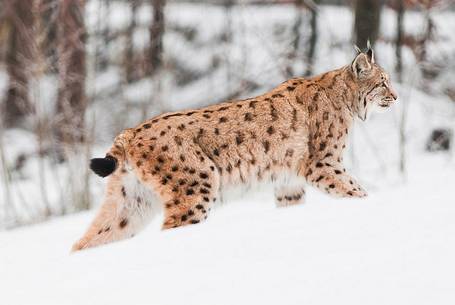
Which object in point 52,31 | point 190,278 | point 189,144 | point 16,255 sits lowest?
point 16,255

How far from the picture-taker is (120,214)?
5461 mm

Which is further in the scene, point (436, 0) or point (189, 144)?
point (436, 0)

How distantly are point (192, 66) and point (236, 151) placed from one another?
9.80m

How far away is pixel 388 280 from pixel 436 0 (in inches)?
292

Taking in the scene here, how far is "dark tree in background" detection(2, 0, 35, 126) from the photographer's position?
13.7 m

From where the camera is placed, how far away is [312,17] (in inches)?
541

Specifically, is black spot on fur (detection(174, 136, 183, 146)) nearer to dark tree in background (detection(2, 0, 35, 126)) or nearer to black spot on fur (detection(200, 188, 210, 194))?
black spot on fur (detection(200, 188, 210, 194))

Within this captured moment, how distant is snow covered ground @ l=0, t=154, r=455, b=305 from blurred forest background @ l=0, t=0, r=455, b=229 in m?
5.02

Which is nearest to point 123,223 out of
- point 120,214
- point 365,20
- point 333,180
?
point 120,214

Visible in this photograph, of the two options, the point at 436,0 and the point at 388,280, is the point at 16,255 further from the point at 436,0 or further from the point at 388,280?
the point at 436,0

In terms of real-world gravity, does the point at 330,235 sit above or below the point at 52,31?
below

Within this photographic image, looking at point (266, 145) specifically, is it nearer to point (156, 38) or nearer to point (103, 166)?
point (103, 166)

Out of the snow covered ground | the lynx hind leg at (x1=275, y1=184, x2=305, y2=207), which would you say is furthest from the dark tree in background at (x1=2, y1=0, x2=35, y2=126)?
the snow covered ground

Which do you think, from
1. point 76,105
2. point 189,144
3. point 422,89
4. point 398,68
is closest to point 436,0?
point 398,68
